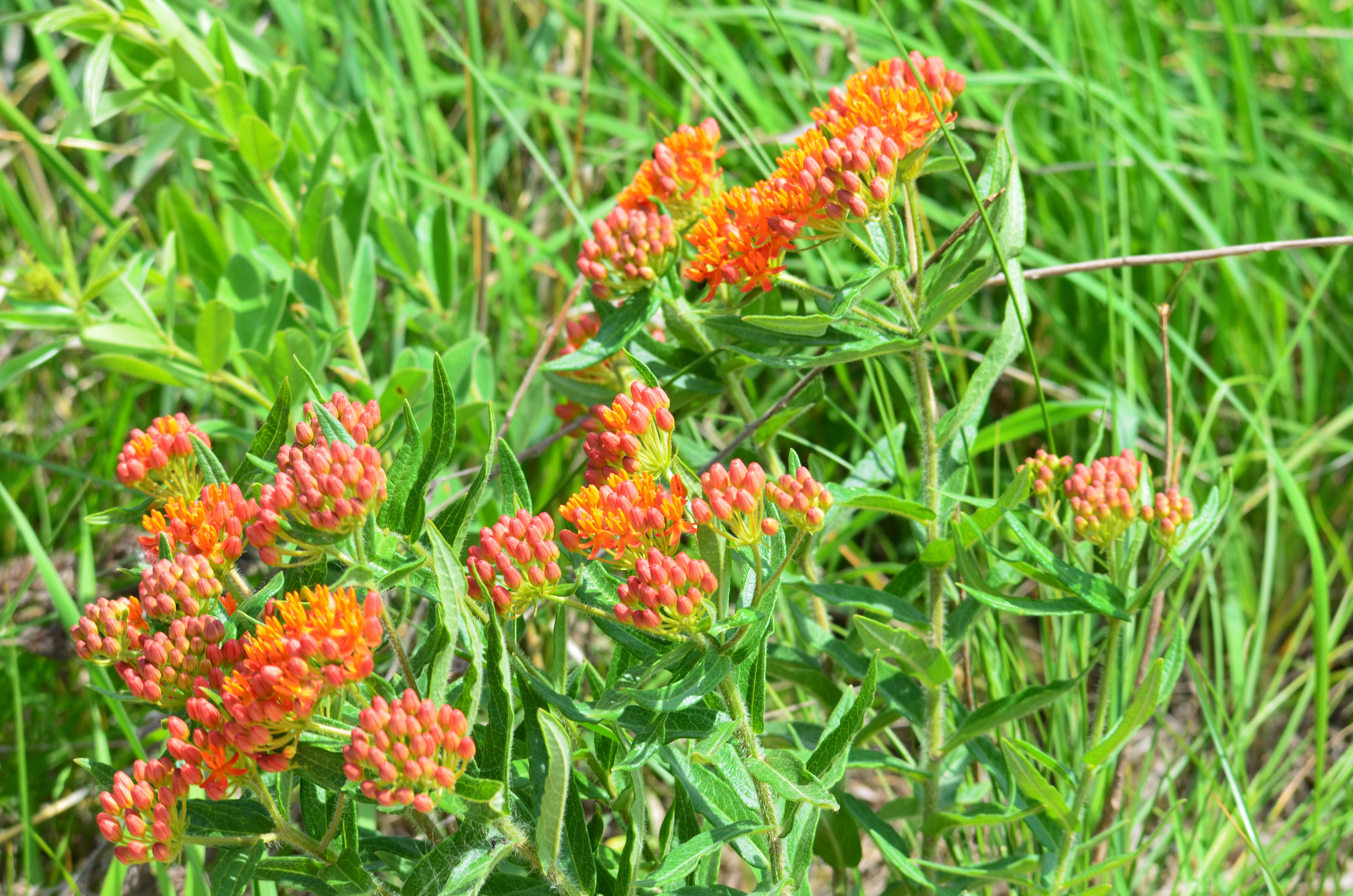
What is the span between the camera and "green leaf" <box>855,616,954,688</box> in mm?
1693

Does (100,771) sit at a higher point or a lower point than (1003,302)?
higher

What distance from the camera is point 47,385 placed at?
3943 mm

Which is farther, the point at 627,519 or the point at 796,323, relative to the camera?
the point at 796,323

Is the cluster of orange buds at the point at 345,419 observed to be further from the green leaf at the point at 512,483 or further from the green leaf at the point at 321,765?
the green leaf at the point at 321,765

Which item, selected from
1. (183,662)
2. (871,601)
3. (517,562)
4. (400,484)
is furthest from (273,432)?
(871,601)

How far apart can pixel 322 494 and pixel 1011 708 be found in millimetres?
1122

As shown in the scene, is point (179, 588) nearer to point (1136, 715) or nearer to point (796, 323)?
point (796, 323)

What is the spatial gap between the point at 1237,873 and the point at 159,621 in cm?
222

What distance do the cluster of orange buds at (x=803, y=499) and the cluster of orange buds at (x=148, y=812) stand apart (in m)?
0.79

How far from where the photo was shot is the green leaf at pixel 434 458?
149 cm

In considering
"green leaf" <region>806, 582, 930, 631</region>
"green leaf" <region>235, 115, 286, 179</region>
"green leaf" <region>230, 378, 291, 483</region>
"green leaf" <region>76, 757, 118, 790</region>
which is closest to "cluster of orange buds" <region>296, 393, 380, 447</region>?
"green leaf" <region>230, 378, 291, 483</region>

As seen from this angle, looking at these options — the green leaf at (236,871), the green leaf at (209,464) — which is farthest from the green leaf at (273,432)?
the green leaf at (236,871)

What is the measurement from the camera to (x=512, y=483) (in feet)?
4.99

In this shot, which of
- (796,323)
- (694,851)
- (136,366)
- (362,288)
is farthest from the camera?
(362,288)
